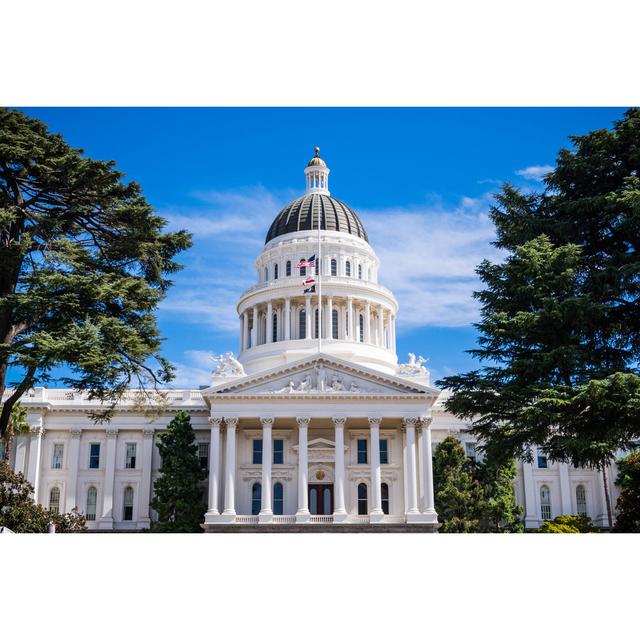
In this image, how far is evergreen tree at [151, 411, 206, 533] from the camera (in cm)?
5897

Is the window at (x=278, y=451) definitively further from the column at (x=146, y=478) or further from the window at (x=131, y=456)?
the window at (x=131, y=456)

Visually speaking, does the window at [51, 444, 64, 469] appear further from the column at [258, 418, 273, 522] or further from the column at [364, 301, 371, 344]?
the column at [364, 301, 371, 344]

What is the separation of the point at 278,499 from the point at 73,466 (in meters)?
17.4

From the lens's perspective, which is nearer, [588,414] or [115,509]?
[588,414]

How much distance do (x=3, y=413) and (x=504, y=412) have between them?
1648 cm

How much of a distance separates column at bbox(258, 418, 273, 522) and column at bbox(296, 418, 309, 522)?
1.94 m

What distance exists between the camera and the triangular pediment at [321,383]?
59450mm

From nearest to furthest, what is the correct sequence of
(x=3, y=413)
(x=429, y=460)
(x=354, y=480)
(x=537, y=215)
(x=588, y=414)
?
(x=588, y=414) → (x=3, y=413) → (x=537, y=215) → (x=429, y=460) → (x=354, y=480)

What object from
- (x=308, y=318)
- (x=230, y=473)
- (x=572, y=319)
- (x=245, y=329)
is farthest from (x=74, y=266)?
(x=245, y=329)

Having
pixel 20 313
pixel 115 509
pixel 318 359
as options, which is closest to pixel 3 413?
pixel 20 313

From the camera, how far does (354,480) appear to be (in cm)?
6203

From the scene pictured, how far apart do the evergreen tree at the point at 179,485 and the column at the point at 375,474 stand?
11.8 meters

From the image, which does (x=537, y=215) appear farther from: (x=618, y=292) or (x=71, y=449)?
(x=71, y=449)

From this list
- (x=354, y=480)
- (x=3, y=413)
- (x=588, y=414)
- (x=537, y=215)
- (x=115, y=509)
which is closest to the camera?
(x=588, y=414)
